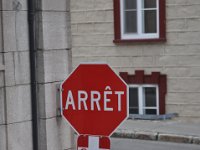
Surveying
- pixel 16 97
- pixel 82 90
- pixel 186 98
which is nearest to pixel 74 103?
pixel 82 90

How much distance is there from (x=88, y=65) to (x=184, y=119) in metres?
9.82

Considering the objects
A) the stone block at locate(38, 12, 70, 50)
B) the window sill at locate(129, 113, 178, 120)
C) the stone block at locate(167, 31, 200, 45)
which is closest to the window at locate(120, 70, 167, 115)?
the window sill at locate(129, 113, 178, 120)

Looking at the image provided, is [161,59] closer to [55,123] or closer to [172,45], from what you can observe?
[172,45]

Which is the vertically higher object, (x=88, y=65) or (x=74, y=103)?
(x=88, y=65)

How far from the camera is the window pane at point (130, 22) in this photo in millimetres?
15945

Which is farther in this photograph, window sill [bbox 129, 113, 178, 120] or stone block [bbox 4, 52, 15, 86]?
window sill [bbox 129, 113, 178, 120]

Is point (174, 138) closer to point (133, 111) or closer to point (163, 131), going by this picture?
point (163, 131)

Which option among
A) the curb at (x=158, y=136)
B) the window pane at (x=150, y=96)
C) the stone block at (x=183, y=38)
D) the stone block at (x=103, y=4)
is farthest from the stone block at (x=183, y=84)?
the stone block at (x=103, y=4)

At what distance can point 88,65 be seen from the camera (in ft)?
19.2

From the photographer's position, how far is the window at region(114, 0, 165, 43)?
15.7m

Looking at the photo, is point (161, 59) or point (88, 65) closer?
point (88, 65)

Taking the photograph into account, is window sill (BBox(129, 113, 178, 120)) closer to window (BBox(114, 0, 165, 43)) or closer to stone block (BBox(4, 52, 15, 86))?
window (BBox(114, 0, 165, 43))

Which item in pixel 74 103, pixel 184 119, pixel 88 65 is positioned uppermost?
pixel 88 65

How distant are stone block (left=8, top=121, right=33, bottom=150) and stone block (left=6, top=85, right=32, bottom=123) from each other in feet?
0.24
